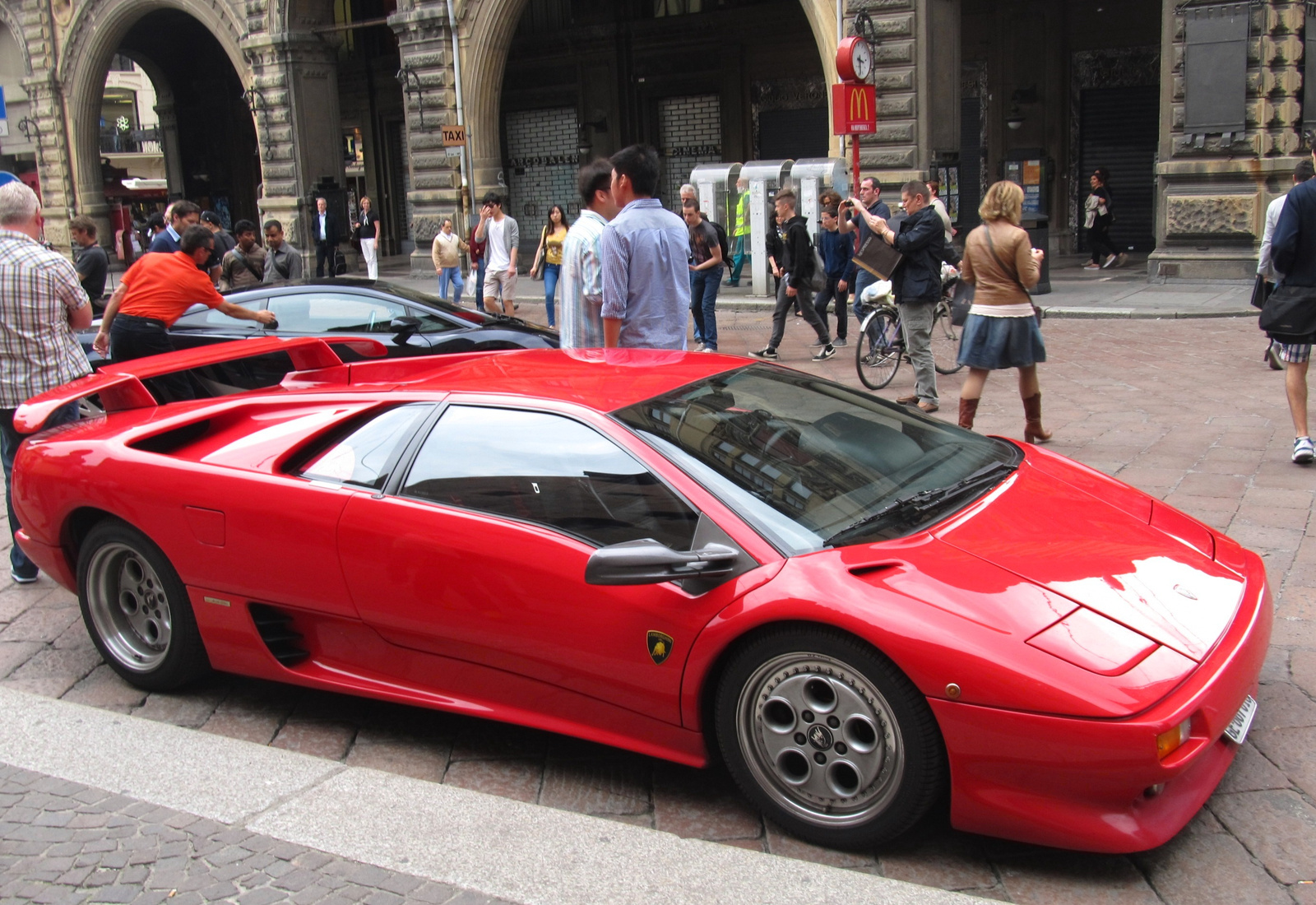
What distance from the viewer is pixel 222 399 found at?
4.47 metres

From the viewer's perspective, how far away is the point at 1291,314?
6.62 metres

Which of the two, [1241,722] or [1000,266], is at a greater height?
[1000,266]

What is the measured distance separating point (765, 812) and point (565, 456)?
1.15 metres

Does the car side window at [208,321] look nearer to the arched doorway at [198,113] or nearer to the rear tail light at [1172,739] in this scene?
the rear tail light at [1172,739]

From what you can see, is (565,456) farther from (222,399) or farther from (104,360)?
(104,360)

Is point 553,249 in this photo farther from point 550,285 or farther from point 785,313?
point 785,313

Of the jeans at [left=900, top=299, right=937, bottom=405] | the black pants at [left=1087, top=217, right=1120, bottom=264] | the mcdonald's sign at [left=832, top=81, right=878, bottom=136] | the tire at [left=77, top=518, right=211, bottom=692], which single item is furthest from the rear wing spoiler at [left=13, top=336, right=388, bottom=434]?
the black pants at [left=1087, top=217, right=1120, bottom=264]

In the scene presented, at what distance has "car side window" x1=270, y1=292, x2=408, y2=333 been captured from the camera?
8867mm

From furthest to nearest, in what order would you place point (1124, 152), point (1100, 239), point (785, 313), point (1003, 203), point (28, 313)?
1. point (1124, 152)
2. point (1100, 239)
3. point (785, 313)
4. point (1003, 203)
5. point (28, 313)

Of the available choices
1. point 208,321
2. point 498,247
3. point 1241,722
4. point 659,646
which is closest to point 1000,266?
point 1241,722

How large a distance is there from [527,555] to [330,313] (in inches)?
236

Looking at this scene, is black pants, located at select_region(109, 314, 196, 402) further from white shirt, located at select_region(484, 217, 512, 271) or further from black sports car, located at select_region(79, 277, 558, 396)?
white shirt, located at select_region(484, 217, 512, 271)

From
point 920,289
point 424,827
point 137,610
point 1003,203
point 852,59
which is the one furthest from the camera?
point 852,59

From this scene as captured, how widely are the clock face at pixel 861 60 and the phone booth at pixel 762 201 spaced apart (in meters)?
1.47
